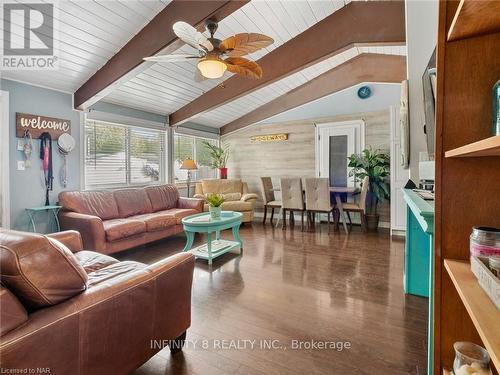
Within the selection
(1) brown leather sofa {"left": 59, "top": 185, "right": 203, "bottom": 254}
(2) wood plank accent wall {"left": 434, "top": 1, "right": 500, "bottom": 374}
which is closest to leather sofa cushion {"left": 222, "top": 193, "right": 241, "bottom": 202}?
(1) brown leather sofa {"left": 59, "top": 185, "right": 203, "bottom": 254}

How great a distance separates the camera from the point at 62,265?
43.1 inches

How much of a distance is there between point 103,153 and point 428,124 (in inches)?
176

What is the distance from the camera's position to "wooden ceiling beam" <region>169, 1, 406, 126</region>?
9.72 feet

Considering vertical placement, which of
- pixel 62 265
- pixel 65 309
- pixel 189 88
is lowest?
pixel 65 309

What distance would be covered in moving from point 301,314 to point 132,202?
10.8ft

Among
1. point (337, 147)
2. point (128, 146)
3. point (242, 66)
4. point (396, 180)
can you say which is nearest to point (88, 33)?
point (242, 66)

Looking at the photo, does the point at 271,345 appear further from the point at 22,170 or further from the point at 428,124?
the point at 22,170

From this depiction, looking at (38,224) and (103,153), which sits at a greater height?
(103,153)

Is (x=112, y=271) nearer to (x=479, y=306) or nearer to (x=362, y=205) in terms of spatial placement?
(x=479, y=306)

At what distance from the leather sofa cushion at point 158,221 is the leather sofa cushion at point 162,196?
661 millimetres

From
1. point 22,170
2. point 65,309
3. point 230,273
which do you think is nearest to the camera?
point 65,309

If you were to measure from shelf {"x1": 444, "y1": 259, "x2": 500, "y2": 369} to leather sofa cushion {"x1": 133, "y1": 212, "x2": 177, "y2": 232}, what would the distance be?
3566 millimetres

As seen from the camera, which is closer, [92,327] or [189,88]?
[92,327]

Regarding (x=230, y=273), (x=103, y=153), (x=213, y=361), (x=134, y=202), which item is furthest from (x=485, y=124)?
(x=103, y=153)
